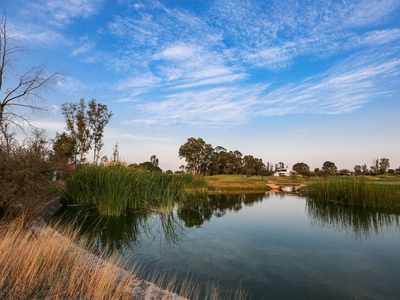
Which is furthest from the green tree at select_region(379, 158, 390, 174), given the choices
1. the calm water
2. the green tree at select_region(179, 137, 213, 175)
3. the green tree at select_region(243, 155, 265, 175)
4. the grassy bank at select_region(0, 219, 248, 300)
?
the grassy bank at select_region(0, 219, 248, 300)

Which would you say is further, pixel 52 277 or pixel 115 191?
pixel 115 191

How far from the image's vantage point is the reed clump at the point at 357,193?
12789 millimetres

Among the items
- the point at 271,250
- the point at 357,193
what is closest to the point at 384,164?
the point at 357,193

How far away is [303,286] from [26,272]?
13.4ft

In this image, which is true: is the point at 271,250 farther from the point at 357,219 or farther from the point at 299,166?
the point at 299,166

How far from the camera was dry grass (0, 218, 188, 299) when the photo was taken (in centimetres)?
309

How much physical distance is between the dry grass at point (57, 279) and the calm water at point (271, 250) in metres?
1.31

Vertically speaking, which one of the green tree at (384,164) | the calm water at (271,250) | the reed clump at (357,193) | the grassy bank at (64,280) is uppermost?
the green tree at (384,164)

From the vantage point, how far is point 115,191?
9.70 m

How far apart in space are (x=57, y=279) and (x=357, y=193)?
14352mm

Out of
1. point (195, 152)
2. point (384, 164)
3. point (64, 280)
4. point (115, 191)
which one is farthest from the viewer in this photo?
point (195, 152)

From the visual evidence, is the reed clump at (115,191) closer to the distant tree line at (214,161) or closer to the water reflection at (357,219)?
the water reflection at (357,219)

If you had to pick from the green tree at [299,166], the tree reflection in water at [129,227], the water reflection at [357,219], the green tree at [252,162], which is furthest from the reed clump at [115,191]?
the green tree at [299,166]

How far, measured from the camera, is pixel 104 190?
1009cm
